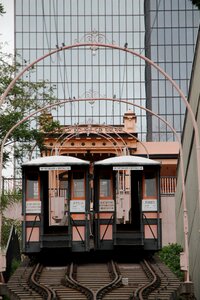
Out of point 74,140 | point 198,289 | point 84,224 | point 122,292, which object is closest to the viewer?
point 122,292

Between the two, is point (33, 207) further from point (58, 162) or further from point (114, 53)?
point (114, 53)

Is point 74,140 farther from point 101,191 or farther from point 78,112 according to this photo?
point 78,112

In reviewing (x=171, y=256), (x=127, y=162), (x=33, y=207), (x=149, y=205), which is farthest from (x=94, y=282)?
(x=171, y=256)

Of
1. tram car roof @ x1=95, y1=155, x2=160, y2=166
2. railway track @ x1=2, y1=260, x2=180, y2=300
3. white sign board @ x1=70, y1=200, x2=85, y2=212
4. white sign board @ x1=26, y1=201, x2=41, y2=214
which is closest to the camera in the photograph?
railway track @ x1=2, y1=260, x2=180, y2=300

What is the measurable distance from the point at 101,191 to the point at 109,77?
87.2 metres

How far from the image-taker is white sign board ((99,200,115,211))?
35.8 m

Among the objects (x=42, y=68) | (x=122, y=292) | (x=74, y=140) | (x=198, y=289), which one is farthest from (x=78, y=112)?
(x=122, y=292)

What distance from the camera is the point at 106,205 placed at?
35844mm

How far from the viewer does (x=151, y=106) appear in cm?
11594

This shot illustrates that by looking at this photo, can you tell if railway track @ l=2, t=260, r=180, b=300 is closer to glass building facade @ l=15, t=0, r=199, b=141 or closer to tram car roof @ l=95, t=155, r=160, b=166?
tram car roof @ l=95, t=155, r=160, b=166

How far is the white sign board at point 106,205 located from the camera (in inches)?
1409

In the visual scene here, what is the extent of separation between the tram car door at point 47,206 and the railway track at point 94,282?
2.41 feet

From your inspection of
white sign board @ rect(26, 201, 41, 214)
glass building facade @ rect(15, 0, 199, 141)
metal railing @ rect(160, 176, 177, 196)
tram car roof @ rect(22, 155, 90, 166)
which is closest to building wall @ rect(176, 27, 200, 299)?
tram car roof @ rect(22, 155, 90, 166)

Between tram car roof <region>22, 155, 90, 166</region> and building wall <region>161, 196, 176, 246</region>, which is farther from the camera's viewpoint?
building wall <region>161, 196, 176, 246</region>
